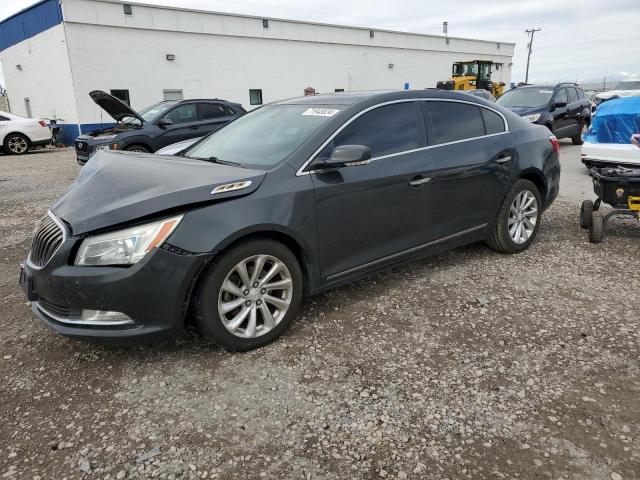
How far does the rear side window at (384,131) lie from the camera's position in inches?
137

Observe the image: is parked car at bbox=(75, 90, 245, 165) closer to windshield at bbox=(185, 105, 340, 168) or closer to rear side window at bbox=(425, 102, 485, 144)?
windshield at bbox=(185, 105, 340, 168)

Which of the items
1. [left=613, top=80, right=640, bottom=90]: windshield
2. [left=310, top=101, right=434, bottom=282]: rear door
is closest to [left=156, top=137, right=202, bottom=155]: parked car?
[left=310, top=101, right=434, bottom=282]: rear door

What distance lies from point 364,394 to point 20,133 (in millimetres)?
17239

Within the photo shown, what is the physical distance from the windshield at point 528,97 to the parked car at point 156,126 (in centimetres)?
734

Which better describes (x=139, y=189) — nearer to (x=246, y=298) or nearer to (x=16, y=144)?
(x=246, y=298)

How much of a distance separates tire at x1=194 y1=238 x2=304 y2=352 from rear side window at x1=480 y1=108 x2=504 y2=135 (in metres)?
2.45

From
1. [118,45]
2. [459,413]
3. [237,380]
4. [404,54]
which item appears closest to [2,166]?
[118,45]

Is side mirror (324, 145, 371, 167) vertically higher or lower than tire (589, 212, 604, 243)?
higher

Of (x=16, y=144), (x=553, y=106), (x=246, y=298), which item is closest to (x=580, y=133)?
(x=553, y=106)

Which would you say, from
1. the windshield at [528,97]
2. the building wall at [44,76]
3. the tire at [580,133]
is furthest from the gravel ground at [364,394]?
the building wall at [44,76]

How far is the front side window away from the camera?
1075cm

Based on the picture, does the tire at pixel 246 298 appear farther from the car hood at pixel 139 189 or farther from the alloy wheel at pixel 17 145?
the alloy wheel at pixel 17 145

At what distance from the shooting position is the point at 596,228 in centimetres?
514

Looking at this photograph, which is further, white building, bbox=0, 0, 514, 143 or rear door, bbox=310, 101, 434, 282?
white building, bbox=0, 0, 514, 143
